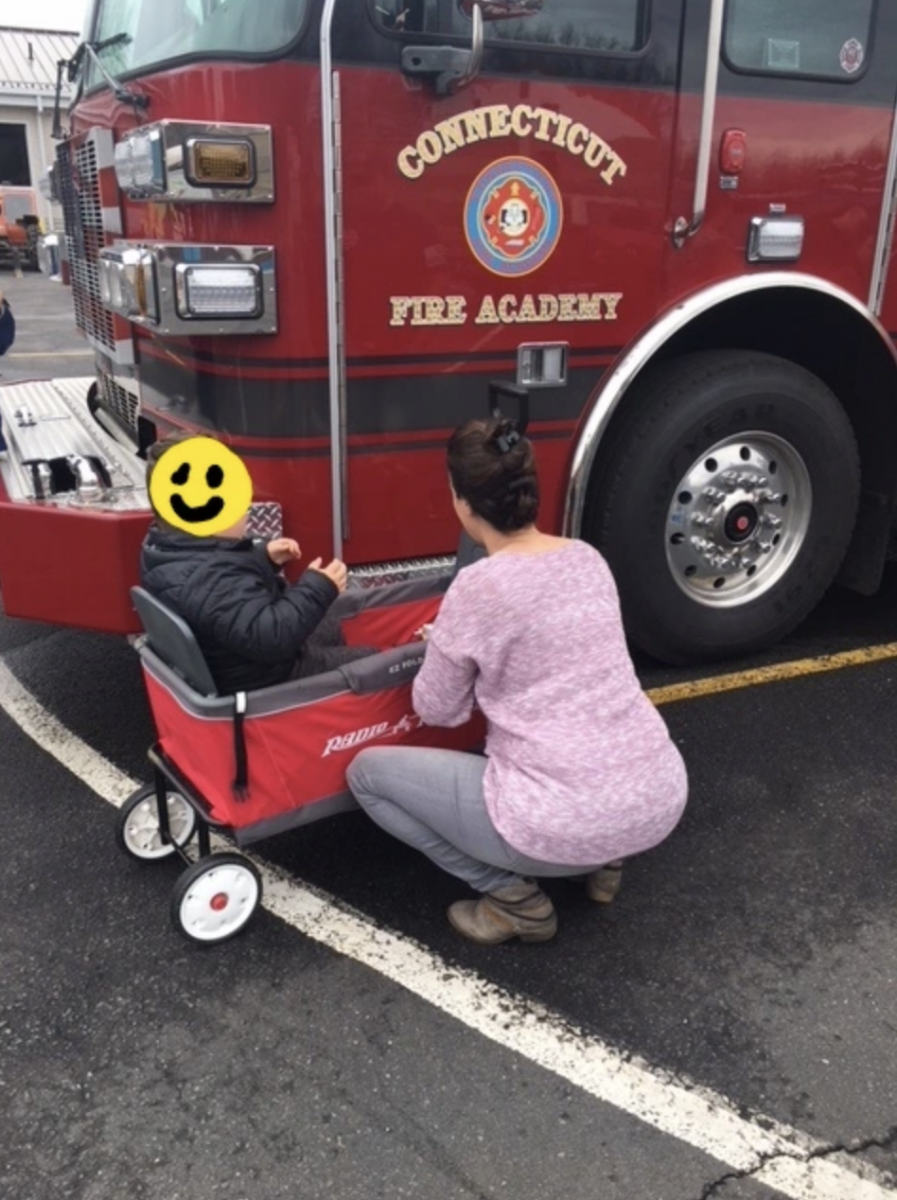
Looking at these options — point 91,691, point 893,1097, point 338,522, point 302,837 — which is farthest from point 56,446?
point 893,1097

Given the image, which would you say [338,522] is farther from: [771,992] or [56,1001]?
[771,992]

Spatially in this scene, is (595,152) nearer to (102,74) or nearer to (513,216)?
(513,216)

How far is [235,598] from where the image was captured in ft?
8.64

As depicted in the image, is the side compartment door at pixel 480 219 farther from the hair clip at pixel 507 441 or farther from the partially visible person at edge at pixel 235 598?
the hair clip at pixel 507 441

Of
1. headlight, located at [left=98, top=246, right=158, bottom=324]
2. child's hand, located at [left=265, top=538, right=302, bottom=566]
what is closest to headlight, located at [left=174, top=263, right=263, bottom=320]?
headlight, located at [left=98, top=246, right=158, bottom=324]

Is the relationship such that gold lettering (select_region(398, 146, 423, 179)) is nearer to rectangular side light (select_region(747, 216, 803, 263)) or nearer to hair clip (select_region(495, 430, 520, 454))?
hair clip (select_region(495, 430, 520, 454))

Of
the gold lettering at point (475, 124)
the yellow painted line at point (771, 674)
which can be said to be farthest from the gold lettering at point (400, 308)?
the yellow painted line at point (771, 674)

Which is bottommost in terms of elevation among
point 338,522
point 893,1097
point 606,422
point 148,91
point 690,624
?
point 893,1097

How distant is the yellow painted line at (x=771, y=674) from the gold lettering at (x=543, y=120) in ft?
6.10

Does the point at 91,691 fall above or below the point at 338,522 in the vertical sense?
below

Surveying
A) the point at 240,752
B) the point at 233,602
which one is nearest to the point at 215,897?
the point at 240,752

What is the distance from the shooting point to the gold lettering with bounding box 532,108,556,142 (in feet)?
10.4

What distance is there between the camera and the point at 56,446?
3734mm

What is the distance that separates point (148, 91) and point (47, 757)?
200cm
